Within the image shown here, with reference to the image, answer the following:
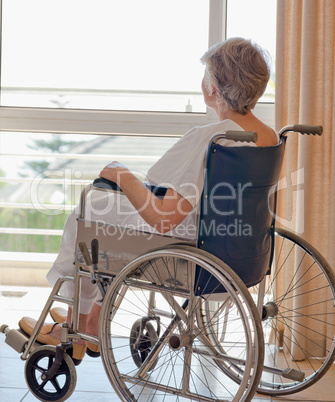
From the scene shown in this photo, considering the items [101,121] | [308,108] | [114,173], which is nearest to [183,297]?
[114,173]

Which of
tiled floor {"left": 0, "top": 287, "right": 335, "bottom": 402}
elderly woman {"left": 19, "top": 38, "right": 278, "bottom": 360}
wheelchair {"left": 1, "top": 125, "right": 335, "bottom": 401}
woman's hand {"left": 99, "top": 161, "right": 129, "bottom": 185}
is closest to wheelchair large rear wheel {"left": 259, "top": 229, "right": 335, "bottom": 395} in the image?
tiled floor {"left": 0, "top": 287, "right": 335, "bottom": 402}

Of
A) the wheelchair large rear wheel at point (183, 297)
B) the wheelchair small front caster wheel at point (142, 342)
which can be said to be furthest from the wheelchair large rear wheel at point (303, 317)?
the wheelchair large rear wheel at point (183, 297)

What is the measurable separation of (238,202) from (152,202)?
0.24 meters

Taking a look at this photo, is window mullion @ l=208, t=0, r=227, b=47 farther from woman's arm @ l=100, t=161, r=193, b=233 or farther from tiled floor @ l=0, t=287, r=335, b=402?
tiled floor @ l=0, t=287, r=335, b=402

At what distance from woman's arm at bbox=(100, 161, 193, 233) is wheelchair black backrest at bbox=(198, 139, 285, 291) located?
3.3 inches

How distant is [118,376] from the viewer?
1.71m

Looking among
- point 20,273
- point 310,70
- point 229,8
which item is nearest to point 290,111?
point 310,70

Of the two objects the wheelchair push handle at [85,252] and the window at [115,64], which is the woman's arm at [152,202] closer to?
the wheelchair push handle at [85,252]

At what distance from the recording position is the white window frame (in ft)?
9.00

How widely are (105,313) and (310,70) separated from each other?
4.30 feet

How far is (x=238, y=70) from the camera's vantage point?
168 cm

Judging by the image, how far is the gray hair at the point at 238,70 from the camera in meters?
1.67

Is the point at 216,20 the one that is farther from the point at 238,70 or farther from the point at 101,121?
the point at 238,70

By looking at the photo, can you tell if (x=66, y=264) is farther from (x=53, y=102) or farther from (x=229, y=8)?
(x=229, y=8)
